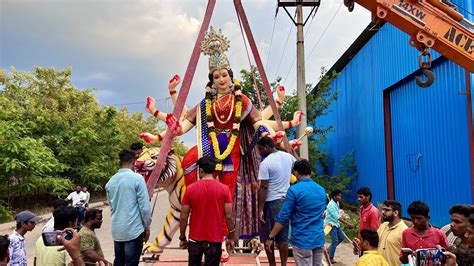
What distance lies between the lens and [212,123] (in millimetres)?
5766

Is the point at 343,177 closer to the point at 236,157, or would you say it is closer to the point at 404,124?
the point at 404,124

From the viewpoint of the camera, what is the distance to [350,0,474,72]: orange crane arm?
19.1 feet

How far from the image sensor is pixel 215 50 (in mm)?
5949

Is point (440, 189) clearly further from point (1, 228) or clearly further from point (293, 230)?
point (1, 228)

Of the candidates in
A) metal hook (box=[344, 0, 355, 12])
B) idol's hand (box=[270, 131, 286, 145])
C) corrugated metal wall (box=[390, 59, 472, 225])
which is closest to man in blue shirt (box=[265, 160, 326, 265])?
idol's hand (box=[270, 131, 286, 145])

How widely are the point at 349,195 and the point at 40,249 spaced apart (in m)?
15.2

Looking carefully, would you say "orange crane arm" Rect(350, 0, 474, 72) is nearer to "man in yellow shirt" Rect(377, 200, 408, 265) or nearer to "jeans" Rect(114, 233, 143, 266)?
"man in yellow shirt" Rect(377, 200, 408, 265)

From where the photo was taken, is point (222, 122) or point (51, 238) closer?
point (51, 238)

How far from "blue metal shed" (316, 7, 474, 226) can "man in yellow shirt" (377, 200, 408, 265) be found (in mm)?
4589

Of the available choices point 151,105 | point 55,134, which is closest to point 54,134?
point 55,134

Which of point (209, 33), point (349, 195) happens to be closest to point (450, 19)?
point (209, 33)

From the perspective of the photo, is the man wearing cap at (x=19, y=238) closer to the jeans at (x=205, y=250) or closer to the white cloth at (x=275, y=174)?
the jeans at (x=205, y=250)

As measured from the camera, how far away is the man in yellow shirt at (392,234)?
13.0ft

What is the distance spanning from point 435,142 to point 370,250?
7.64m
